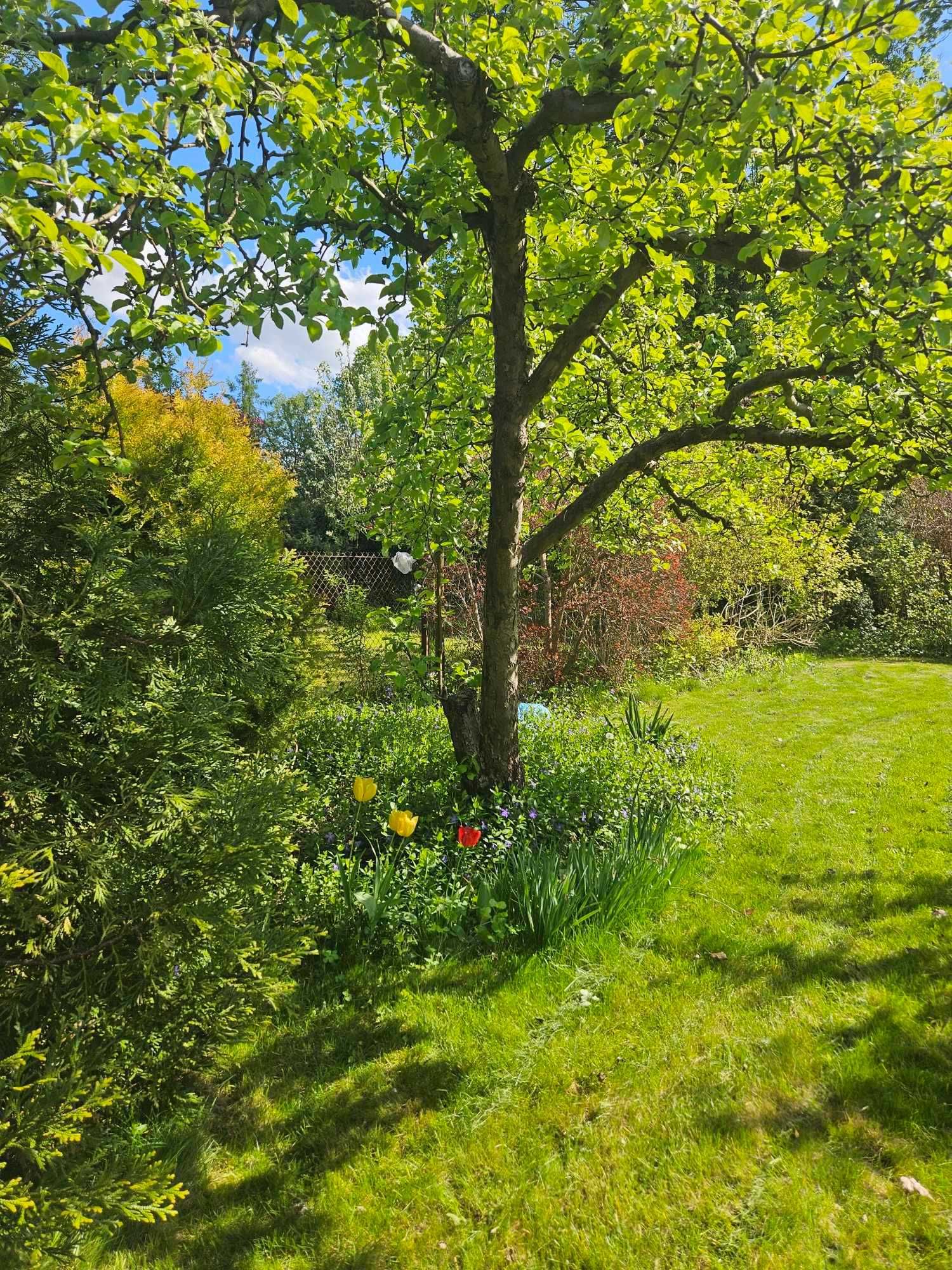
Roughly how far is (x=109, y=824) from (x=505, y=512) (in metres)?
2.91

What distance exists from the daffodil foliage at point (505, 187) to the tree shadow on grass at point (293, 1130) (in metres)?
1.94

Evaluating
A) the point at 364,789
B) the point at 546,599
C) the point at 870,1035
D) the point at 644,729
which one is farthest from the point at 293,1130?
the point at 546,599

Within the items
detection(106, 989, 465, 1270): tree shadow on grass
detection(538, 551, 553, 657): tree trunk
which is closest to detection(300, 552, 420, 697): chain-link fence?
detection(538, 551, 553, 657): tree trunk

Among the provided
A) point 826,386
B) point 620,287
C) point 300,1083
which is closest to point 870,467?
point 826,386

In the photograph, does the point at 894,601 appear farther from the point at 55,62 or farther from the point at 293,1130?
the point at 55,62

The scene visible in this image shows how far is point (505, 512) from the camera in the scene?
422 centimetres

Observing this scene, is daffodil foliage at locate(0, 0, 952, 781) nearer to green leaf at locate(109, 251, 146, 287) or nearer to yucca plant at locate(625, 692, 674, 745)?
green leaf at locate(109, 251, 146, 287)

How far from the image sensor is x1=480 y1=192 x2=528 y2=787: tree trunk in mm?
3910

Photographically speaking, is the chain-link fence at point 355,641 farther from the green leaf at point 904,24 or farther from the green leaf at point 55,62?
the green leaf at point 904,24

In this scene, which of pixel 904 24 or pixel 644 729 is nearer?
pixel 904 24

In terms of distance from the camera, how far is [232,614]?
231cm

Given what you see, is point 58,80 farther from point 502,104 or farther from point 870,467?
point 870,467

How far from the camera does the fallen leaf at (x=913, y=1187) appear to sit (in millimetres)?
2207

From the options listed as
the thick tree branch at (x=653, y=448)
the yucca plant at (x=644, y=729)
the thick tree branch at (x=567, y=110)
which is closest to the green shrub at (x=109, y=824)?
the thick tree branch at (x=567, y=110)
